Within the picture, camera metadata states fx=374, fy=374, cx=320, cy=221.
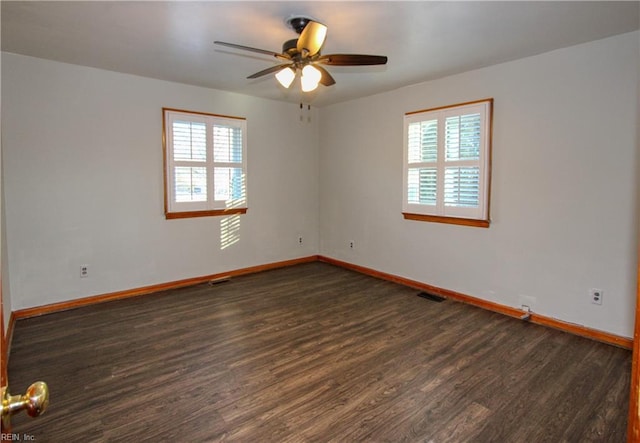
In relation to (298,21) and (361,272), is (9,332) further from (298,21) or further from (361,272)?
(361,272)

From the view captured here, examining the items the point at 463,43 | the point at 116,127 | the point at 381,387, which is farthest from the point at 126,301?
the point at 463,43

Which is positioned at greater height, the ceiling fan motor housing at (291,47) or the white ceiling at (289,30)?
the white ceiling at (289,30)

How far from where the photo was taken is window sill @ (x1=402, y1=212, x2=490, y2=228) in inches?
159

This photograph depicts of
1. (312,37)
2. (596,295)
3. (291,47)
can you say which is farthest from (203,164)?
(596,295)

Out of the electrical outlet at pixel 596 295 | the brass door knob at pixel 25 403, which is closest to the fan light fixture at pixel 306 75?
the brass door knob at pixel 25 403

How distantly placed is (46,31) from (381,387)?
380cm

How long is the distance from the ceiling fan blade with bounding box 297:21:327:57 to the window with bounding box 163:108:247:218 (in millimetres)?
2484

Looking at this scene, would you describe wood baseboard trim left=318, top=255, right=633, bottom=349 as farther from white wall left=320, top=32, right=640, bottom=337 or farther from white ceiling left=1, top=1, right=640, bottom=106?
white ceiling left=1, top=1, right=640, bottom=106

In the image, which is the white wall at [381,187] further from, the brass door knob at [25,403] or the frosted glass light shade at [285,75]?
the brass door knob at [25,403]

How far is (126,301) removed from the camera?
427 centimetres

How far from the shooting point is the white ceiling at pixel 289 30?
8.54ft

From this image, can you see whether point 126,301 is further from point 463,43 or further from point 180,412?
point 463,43

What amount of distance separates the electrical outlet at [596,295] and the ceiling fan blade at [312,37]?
311cm

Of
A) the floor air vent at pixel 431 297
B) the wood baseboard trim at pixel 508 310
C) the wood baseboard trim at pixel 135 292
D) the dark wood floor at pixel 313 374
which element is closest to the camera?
the dark wood floor at pixel 313 374
